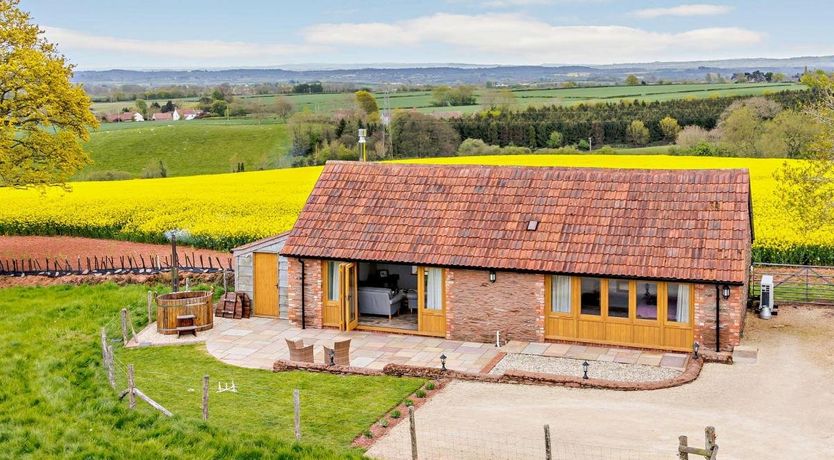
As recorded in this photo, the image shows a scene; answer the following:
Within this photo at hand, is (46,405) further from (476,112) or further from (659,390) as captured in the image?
(476,112)

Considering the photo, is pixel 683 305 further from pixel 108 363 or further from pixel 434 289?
pixel 108 363

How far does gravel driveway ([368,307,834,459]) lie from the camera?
14812mm

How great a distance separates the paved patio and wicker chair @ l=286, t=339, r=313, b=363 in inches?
24.8

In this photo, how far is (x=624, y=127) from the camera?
283 feet

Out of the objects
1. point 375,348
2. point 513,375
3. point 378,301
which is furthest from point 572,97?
point 513,375

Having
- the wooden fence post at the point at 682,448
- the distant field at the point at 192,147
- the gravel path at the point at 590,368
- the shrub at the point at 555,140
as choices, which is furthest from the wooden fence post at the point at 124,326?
the shrub at the point at 555,140

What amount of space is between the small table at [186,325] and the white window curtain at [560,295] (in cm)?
886

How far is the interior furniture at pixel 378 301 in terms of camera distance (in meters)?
24.3

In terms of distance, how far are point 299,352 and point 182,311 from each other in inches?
189

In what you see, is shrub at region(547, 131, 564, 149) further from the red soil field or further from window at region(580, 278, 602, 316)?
window at region(580, 278, 602, 316)

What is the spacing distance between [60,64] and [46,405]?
20.4m

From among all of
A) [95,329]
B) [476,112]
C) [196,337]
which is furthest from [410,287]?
[476,112]

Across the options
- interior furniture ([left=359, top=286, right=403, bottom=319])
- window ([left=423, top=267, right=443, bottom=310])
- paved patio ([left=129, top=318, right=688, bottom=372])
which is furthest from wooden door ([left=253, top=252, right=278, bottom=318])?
window ([left=423, top=267, right=443, bottom=310])

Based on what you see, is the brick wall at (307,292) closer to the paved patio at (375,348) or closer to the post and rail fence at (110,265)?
the paved patio at (375,348)
